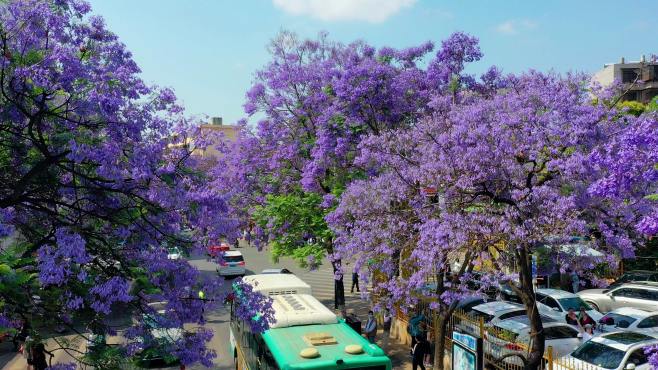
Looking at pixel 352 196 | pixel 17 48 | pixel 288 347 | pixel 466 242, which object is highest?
pixel 17 48

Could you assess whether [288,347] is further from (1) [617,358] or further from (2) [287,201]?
(2) [287,201]

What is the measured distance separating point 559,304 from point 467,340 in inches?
419

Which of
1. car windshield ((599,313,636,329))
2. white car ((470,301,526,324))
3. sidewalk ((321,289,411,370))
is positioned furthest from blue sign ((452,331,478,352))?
car windshield ((599,313,636,329))

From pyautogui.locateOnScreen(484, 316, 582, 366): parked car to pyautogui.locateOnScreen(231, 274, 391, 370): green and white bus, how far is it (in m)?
4.92

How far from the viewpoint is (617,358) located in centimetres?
1299

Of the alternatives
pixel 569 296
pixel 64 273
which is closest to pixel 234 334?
pixel 64 273

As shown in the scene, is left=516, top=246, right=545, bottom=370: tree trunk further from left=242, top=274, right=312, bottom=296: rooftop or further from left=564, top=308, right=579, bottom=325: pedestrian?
left=564, top=308, right=579, bottom=325: pedestrian

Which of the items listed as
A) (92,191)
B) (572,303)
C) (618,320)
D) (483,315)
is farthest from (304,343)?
(572,303)

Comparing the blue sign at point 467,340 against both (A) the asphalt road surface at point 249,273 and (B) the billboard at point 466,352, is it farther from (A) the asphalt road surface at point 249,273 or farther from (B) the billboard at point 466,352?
(A) the asphalt road surface at point 249,273

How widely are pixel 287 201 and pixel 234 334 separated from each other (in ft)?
21.8

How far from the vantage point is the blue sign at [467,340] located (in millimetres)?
10977

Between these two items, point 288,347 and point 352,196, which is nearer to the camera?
point 288,347

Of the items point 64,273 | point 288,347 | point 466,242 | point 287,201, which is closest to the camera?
point 64,273

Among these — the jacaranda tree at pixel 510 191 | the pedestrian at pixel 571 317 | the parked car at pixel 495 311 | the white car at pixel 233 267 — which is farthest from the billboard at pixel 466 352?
the white car at pixel 233 267
